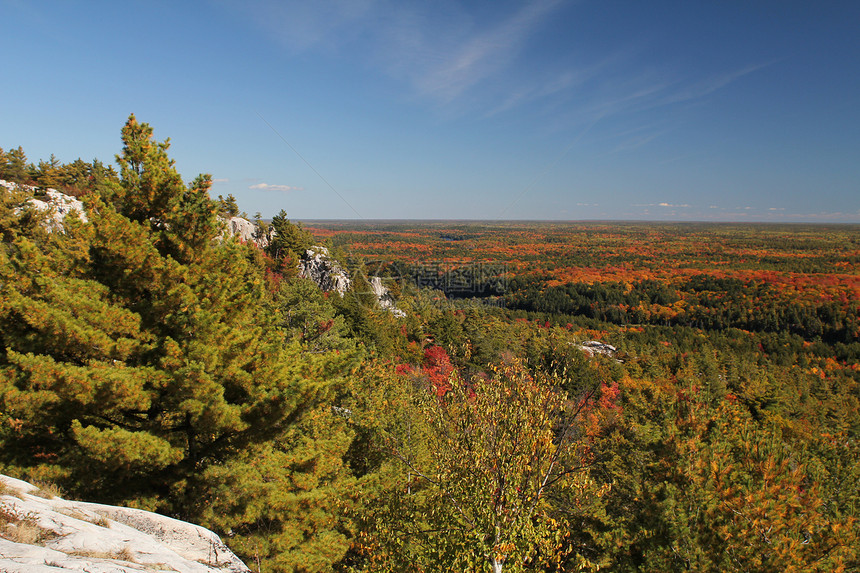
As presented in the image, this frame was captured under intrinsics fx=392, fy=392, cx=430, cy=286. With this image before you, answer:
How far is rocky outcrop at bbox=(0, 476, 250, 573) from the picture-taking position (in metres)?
3.34

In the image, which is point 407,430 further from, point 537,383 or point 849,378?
point 849,378

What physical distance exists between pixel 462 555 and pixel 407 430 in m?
7.16

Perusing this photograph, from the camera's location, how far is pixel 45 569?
120 inches

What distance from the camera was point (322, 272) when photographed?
147 ft

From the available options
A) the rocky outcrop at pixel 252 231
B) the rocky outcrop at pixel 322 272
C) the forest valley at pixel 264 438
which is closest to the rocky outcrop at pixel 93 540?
the forest valley at pixel 264 438

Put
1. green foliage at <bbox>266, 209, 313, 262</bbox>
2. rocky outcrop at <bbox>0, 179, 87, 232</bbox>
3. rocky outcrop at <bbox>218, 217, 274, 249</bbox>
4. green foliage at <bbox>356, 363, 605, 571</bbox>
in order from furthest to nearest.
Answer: rocky outcrop at <bbox>218, 217, 274, 249</bbox>
green foliage at <bbox>266, 209, 313, 262</bbox>
rocky outcrop at <bbox>0, 179, 87, 232</bbox>
green foliage at <bbox>356, 363, 605, 571</bbox>

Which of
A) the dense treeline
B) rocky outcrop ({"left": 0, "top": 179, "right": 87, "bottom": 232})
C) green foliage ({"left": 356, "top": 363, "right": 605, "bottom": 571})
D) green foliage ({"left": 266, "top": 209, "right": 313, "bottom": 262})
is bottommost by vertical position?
the dense treeline

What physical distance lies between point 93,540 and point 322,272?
41982 millimetres

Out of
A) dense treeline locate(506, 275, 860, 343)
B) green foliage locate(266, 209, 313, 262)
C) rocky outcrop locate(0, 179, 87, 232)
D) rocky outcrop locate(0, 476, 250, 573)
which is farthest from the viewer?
dense treeline locate(506, 275, 860, 343)

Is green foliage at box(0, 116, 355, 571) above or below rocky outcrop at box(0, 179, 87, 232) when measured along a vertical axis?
below

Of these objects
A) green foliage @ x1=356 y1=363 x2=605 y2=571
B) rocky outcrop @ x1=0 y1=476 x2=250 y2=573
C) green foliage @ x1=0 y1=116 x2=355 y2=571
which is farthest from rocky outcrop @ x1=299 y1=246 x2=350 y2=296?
rocky outcrop @ x1=0 y1=476 x2=250 y2=573

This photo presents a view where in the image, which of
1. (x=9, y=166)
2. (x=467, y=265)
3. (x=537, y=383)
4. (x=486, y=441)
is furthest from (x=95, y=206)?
(x=467, y=265)

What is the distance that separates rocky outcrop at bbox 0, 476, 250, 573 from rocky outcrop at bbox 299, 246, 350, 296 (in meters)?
38.3

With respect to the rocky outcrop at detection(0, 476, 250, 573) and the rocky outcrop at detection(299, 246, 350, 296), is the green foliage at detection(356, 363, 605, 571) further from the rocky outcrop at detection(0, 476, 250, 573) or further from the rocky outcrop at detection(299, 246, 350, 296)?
the rocky outcrop at detection(299, 246, 350, 296)
